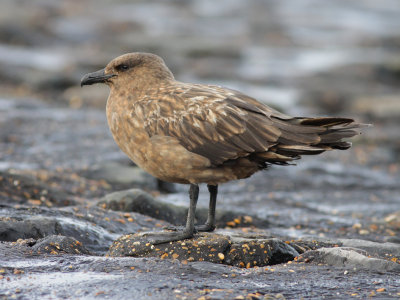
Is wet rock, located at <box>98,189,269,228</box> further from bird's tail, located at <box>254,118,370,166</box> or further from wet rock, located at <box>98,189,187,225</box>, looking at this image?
bird's tail, located at <box>254,118,370,166</box>

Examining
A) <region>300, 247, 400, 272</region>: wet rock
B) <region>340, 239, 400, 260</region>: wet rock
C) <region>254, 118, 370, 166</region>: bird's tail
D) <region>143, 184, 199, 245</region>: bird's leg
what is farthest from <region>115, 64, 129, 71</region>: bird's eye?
<region>340, 239, 400, 260</region>: wet rock

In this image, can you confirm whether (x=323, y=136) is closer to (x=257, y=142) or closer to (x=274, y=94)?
(x=257, y=142)

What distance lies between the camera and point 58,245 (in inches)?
234

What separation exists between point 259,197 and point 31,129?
A: 5.14m

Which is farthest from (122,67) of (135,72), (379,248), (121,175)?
(121,175)

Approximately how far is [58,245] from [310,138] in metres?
2.43

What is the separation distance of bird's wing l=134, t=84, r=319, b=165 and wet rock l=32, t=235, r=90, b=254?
126 centimetres

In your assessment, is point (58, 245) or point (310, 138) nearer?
point (310, 138)

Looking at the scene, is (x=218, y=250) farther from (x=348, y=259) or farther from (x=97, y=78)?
(x=97, y=78)

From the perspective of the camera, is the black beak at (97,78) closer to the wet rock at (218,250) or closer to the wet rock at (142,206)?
the wet rock at (218,250)

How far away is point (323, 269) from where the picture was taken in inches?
219

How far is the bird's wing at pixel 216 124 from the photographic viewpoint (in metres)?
5.84

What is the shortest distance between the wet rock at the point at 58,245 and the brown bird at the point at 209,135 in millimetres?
707

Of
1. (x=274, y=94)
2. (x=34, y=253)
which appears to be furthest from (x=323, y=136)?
(x=274, y=94)
